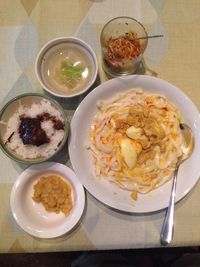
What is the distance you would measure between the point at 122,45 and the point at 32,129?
→ 0.46 metres

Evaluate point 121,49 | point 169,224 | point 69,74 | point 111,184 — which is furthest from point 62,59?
point 169,224

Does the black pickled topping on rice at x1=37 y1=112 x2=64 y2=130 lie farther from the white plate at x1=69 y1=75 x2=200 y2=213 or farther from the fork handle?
the fork handle

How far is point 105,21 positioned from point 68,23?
0.15 metres

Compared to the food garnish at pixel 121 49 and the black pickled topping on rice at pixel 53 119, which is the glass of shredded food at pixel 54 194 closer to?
the black pickled topping on rice at pixel 53 119

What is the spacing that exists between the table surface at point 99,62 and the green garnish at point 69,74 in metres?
0.10

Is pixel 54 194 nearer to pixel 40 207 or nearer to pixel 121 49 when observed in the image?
pixel 40 207

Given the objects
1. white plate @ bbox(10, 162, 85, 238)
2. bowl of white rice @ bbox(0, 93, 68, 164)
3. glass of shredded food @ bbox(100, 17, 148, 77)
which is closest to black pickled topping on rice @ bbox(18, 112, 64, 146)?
bowl of white rice @ bbox(0, 93, 68, 164)

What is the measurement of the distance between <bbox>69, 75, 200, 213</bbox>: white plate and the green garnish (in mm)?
96

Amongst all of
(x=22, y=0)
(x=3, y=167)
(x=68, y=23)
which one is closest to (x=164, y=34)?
(x=68, y=23)

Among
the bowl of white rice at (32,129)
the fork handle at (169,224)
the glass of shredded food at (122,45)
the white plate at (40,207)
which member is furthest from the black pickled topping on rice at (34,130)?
the fork handle at (169,224)

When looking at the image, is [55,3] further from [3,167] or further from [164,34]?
[3,167]

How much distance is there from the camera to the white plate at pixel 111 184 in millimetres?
1229

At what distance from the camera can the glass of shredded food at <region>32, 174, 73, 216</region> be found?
1252 mm

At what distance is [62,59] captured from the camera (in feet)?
4.41
